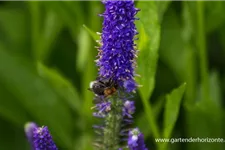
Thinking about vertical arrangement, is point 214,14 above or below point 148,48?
above

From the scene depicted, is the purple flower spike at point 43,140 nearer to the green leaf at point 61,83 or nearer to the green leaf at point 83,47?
the green leaf at point 61,83

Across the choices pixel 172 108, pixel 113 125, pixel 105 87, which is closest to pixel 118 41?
pixel 105 87

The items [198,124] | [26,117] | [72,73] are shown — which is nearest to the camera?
[198,124]

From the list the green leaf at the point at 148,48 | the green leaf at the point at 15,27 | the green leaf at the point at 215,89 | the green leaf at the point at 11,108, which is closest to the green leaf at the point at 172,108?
the green leaf at the point at 148,48

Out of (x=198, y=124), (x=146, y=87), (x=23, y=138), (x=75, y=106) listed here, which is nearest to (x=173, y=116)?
(x=146, y=87)

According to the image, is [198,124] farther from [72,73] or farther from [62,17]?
[72,73]

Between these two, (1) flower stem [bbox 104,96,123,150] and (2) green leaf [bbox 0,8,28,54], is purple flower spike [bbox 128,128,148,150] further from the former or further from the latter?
(2) green leaf [bbox 0,8,28,54]

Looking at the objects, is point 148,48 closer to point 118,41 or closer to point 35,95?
point 118,41
